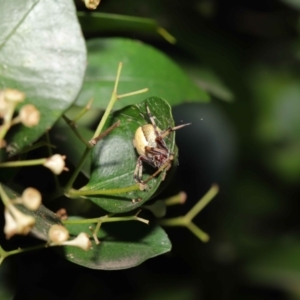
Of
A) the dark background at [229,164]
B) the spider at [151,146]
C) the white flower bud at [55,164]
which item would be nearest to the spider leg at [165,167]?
the spider at [151,146]

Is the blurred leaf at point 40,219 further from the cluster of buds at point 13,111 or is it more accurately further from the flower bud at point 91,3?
the flower bud at point 91,3

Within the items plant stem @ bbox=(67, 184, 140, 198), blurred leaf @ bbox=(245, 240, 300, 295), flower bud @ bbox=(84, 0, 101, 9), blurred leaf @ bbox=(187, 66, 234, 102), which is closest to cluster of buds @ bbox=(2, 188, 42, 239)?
plant stem @ bbox=(67, 184, 140, 198)

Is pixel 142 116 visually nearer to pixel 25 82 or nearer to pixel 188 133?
pixel 25 82

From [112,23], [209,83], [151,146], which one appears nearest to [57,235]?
[151,146]

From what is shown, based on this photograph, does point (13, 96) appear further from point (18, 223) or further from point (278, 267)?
point (278, 267)

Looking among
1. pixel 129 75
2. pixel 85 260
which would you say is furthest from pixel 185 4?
pixel 85 260

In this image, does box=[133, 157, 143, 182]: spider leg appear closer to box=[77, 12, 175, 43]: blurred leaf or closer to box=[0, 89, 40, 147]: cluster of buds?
box=[0, 89, 40, 147]: cluster of buds
